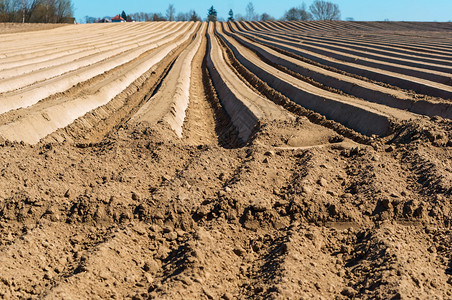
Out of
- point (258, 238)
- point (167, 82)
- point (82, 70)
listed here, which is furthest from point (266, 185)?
point (82, 70)

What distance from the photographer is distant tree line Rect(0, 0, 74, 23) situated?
1890 inches

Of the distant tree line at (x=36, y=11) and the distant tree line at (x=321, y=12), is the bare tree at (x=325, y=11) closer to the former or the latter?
the distant tree line at (x=321, y=12)

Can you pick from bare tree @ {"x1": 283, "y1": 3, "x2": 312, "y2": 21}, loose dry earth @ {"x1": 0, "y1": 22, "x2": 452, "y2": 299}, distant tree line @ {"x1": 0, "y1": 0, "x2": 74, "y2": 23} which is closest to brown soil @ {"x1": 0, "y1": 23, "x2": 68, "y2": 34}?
distant tree line @ {"x1": 0, "y1": 0, "x2": 74, "y2": 23}

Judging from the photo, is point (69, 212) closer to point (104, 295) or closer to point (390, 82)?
point (104, 295)

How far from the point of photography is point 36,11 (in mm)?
51812

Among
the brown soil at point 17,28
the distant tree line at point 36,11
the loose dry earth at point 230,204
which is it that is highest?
the distant tree line at point 36,11

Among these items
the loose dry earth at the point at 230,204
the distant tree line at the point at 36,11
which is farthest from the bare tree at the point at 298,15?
the loose dry earth at the point at 230,204

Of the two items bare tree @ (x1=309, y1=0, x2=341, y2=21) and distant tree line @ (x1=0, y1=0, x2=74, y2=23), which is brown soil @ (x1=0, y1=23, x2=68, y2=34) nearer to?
distant tree line @ (x1=0, y1=0, x2=74, y2=23)

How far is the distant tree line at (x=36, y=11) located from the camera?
48.0 m

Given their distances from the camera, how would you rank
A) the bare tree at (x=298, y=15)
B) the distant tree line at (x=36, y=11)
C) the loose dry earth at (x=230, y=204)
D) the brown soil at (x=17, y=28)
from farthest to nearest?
the bare tree at (x=298, y=15) < the distant tree line at (x=36, y=11) < the brown soil at (x=17, y=28) < the loose dry earth at (x=230, y=204)

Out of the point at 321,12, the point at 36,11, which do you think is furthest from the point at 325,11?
the point at 36,11

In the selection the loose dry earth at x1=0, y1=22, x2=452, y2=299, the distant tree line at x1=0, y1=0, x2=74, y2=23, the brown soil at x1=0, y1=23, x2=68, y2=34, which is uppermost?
the distant tree line at x1=0, y1=0, x2=74, y2=23

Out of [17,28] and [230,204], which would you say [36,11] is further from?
[230,204]

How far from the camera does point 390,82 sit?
1141 centimetres
